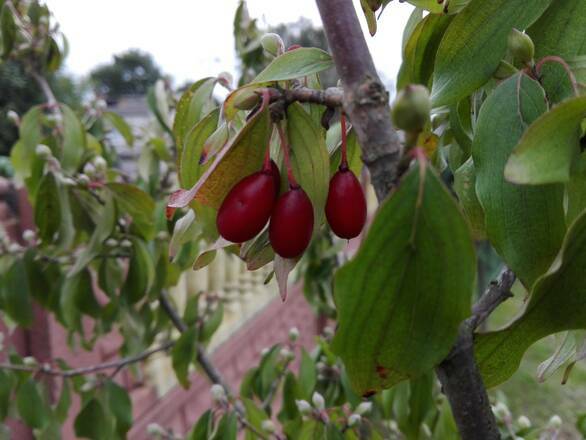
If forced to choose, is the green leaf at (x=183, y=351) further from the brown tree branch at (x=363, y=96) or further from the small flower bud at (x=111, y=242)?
the brown tree branch at (x=363, y=96)

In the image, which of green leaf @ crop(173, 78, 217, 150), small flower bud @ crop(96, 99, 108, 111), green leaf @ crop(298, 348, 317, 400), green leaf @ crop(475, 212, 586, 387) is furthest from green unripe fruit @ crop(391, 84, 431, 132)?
small flower bud @ crop(96, 99, 108, 111)

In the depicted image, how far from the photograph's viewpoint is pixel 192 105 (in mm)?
683

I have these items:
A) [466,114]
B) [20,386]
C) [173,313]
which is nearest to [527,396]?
[173,313]

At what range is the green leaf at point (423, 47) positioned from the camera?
530 millimetres

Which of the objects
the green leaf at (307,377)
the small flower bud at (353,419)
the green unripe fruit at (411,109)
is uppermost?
the green unripe fruit at (411,109)

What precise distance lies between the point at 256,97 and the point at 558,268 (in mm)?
264

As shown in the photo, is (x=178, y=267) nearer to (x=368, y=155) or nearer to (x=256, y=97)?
(x=256, y=97)

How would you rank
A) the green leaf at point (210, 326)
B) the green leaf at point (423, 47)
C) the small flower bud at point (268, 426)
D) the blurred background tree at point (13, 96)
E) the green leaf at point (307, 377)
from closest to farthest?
1. the green leaf at point (423, 47)
2. the small flower bud at point (268, 426)
3. the green leaf at point (307, 377)
4. the green leaf at point (210, 326)
5. the blurred background tree at point (13, 96)

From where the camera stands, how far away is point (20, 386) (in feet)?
4.30

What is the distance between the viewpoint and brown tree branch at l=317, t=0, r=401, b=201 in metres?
0.37

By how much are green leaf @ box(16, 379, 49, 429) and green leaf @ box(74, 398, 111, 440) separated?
0.09m

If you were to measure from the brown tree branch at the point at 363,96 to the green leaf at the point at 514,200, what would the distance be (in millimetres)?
93

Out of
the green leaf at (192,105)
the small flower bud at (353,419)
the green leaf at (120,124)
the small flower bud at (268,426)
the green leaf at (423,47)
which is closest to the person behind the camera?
the green leaf at (423,47)

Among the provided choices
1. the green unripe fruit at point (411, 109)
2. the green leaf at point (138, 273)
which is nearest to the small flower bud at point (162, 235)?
the green leaf at point (138, 273)
